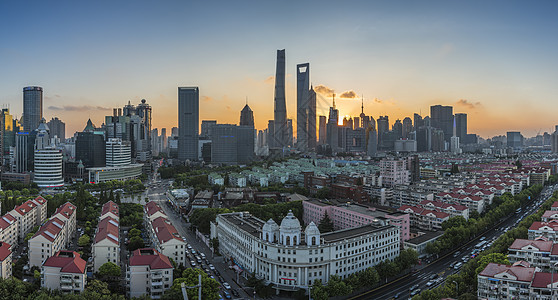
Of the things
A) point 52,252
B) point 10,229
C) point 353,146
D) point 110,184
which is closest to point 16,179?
point 110,184

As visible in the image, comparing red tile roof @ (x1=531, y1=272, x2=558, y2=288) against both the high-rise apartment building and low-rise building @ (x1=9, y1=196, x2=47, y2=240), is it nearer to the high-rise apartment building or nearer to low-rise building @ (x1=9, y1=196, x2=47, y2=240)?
low-rise building @ (x1=9, y1=196, x2=47, y2=240)

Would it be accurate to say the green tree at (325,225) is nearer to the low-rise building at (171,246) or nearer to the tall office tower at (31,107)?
the low-rise building at (171,246)

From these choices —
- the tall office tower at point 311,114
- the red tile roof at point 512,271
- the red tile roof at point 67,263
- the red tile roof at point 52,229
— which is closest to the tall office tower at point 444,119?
the tall office tower at point 311,114

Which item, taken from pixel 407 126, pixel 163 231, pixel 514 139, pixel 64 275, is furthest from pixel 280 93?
pixel 514 139

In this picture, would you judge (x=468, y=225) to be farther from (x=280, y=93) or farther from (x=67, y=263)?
(x=280, y=93)

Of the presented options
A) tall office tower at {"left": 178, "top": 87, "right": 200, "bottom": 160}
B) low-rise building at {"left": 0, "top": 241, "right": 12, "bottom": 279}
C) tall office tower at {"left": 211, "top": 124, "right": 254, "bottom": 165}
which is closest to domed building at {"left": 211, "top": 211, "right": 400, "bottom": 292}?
low-rise building at {"left": 0, "top": 241, "right": 12, "bottom": 279}

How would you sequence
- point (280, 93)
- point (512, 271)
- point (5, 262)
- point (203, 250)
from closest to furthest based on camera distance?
point (512, 271) < point (5, 262) < point (203, 250) < point (280, 93)
